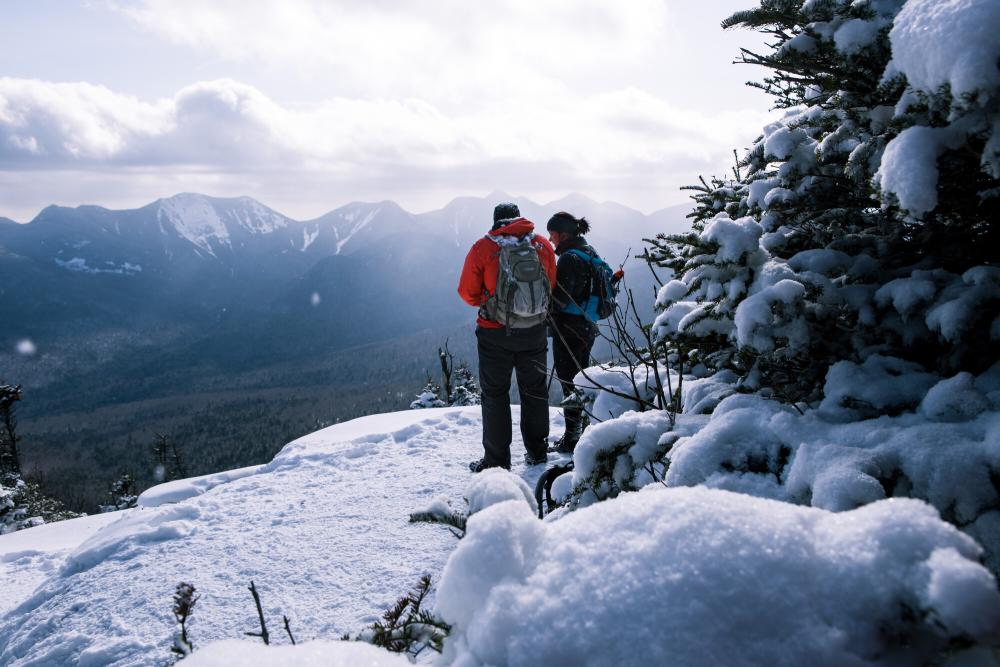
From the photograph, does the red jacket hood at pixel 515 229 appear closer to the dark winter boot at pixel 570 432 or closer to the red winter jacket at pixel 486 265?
the red winter jacket at pixel 486 265

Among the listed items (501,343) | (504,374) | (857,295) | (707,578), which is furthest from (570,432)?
(707,578)

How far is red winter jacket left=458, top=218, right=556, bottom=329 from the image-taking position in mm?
4664

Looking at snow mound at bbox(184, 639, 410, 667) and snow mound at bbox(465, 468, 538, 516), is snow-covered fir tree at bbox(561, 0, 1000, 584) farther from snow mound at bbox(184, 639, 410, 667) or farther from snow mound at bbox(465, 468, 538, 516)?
snow mound at bbox(184, 639, 410, 667)

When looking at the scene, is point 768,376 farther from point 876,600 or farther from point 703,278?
point 876,600

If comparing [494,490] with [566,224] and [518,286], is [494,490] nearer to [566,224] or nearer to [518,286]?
[518,286]

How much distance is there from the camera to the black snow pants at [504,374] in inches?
194

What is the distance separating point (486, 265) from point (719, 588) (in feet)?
13.2

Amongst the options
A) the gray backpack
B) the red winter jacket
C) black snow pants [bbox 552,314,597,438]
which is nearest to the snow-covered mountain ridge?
the gray backpack

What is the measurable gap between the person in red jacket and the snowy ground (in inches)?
23.5

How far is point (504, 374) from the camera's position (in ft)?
16.6

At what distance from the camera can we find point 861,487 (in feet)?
4.56

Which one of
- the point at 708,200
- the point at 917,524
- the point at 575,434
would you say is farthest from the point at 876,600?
the point at 575,434

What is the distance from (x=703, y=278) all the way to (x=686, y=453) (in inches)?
33.0

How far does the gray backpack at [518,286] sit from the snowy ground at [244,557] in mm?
1668
